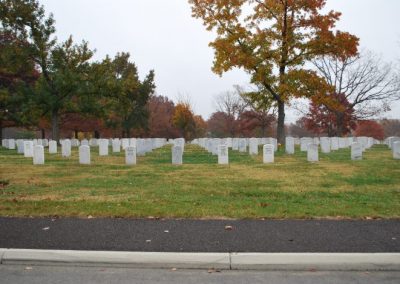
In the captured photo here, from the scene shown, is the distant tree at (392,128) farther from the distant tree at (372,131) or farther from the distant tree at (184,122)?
the distant tree at (184,122)

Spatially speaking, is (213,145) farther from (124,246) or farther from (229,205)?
(124,246)

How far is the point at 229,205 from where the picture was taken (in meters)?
→ 7.83

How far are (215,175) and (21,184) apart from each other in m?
5.71

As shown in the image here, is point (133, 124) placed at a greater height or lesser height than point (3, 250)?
greater

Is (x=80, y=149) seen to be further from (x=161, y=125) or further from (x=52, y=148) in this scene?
(x=161, y=125)

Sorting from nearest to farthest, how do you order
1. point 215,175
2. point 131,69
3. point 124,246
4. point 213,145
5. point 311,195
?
point 124,246 → point 311,195 → point 215,175 → point 213,145 → point 131,69

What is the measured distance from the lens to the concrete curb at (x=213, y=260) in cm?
464

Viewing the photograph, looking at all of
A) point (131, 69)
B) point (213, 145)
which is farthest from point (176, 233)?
point (131, 69)

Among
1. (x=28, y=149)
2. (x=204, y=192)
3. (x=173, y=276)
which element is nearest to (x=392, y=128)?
(x=28, y=149)

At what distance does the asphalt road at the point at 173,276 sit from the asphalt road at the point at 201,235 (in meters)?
0.49

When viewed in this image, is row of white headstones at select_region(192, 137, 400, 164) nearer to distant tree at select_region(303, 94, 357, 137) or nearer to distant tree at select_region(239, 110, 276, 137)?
distant tree at select_region(303, 94, 357, 137)

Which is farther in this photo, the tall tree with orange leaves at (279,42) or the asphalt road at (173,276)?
the tall tree with orange leaves at (279,42)

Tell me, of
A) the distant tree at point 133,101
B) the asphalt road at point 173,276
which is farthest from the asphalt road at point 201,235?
the distant tree at point 133,101

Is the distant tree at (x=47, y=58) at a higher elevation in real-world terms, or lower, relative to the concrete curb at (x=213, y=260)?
higher
